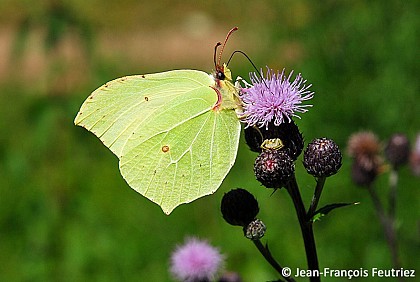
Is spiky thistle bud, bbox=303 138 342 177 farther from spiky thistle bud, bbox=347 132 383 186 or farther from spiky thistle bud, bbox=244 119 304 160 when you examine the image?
spiky thistle bud, bbox=347 132 383 186

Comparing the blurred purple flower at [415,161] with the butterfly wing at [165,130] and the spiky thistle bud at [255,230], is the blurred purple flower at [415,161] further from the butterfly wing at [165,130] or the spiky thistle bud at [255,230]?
the spiky thistle bud at [255,230]

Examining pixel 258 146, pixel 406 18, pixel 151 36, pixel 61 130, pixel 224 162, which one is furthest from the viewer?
pixel 151 36

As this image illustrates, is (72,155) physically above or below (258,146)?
above

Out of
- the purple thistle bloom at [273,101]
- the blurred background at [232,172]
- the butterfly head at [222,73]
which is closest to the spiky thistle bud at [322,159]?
the purple thistle bloom at [273,101]

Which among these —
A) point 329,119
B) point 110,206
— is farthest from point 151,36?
point 329,119

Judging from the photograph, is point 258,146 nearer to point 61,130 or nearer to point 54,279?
point 61,130

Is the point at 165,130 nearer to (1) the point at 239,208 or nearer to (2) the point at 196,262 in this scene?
(1) the point at 239,208
